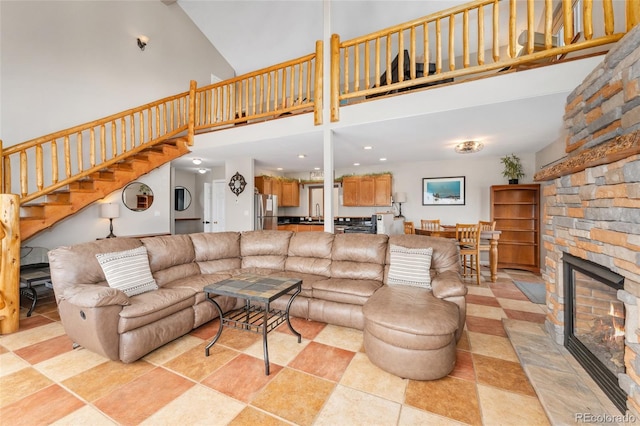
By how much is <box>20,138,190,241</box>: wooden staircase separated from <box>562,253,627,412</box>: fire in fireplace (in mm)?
5861

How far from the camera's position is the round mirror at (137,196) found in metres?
5.14

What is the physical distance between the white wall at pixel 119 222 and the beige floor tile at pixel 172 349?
136 inches

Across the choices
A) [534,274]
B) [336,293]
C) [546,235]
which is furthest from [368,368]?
[534,274]

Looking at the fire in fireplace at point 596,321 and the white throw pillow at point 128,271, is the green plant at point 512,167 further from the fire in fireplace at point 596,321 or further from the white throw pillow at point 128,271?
the white throw pillow at point 128,271

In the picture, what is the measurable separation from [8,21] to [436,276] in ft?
22.0

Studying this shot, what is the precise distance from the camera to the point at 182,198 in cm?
759

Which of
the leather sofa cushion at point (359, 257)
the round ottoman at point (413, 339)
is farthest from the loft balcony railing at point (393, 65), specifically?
the round ottoman at point (413, 339)

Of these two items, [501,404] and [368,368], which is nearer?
[501,404]

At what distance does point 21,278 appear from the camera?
313cm

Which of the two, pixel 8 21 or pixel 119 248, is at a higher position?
pixel 8 21

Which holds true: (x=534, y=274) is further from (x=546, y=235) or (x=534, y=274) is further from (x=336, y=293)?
(x=336, y=293)

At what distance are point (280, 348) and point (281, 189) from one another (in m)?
5.45

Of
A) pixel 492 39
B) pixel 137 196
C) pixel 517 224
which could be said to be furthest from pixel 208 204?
pixel 517 224

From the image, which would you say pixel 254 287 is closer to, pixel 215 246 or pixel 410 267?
pixel 215 246
